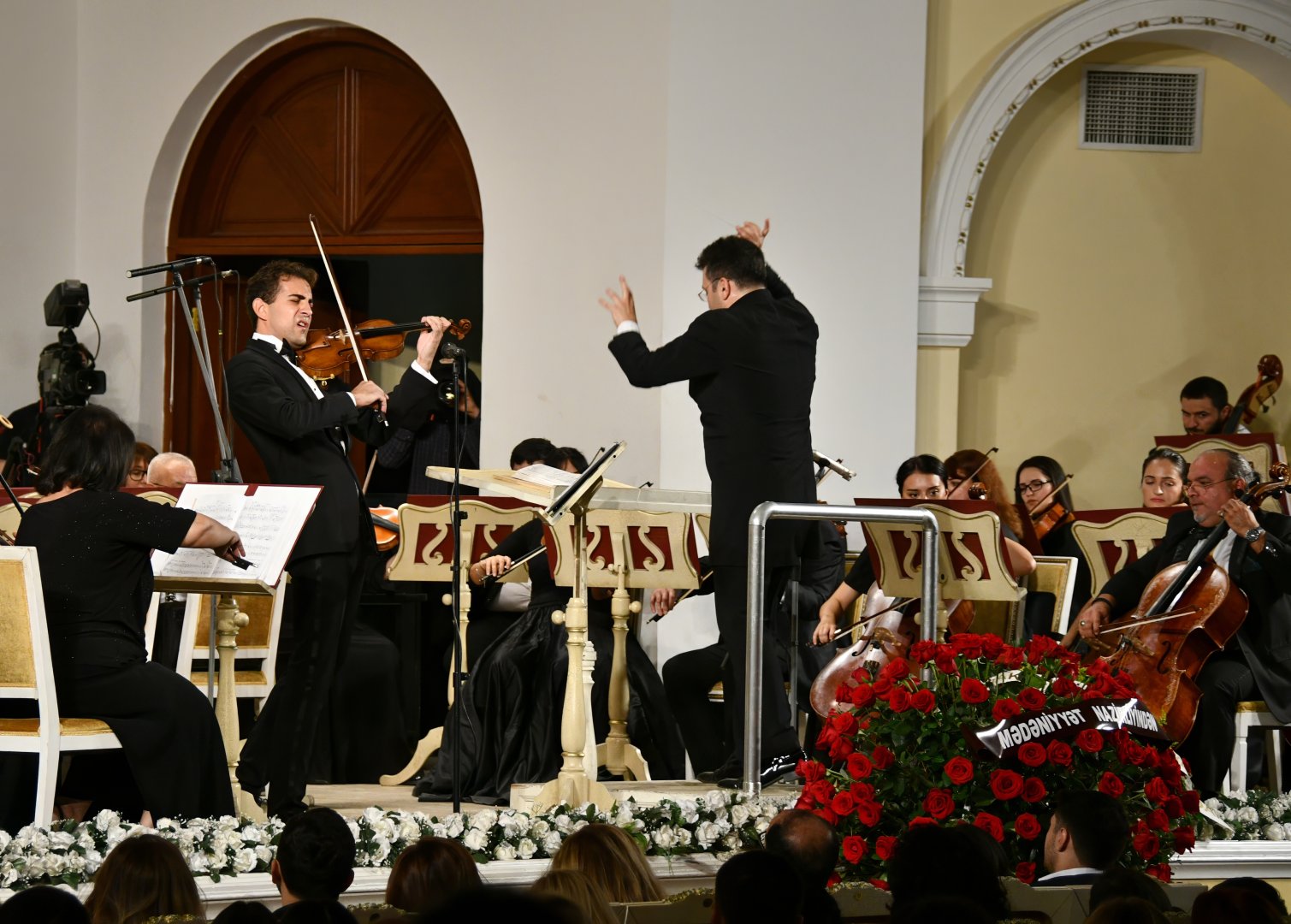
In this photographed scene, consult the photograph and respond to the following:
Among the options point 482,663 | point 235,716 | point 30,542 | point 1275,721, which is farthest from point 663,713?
point 30,542

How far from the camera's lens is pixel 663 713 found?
612 cm

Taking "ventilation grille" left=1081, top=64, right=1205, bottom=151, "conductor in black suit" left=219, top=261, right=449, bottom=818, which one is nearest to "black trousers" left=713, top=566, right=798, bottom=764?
"conductor in black suit" left=219, top=261, right=449, bottom=818

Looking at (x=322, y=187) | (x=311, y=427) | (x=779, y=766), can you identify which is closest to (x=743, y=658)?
(x=779, y=766)

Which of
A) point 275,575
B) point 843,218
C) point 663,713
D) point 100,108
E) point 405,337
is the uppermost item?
point 100,108

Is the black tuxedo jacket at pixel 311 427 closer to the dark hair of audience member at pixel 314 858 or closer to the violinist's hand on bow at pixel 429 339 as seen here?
the violinist's hand on bow at pixel 429 339

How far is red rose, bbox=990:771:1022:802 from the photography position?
392 centimetres

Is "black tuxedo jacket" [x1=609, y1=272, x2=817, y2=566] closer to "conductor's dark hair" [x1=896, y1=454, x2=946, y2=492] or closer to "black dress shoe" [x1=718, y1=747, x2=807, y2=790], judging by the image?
"black dress shoe" [x1=718, y1=747, x2=807, y2=790]

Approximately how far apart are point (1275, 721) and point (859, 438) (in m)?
2.80

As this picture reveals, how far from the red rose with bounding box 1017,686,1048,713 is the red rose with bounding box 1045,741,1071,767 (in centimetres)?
10

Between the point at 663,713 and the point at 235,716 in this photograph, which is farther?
the point at 663,713

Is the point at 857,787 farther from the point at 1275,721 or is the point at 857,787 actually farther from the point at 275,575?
the point at 1275,721

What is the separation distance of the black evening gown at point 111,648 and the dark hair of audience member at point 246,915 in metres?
2.04

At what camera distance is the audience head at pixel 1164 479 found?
21.8 feet

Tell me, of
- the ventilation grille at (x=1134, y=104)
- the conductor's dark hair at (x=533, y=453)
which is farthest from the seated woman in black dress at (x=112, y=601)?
the ventilation grille at (x=1134, y=104)
